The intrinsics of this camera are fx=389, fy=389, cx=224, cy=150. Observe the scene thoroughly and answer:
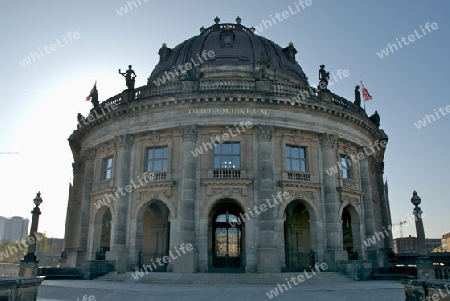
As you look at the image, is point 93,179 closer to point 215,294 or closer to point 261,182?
point 261,182

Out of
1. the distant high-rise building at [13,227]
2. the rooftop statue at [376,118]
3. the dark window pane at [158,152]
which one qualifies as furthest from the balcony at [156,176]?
the distant high-rise building at [13,227]

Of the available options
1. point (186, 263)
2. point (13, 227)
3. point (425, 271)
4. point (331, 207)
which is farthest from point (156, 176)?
point (13, 227)

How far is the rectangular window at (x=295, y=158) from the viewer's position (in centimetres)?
2736

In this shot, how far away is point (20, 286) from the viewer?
9648 mm

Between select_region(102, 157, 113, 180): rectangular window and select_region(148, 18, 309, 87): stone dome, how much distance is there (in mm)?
9915

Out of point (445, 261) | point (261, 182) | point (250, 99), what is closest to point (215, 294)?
point (261, 182)

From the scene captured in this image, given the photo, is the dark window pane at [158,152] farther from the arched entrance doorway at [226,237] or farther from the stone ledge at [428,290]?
the stone ledge at [428,290]

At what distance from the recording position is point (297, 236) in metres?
29.6

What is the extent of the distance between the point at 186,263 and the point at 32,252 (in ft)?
30.2

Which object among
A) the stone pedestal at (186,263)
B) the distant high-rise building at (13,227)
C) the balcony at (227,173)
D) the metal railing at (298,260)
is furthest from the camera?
the distant high-rise building at (13,227)

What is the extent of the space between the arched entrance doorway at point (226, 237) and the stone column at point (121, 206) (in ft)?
19.6

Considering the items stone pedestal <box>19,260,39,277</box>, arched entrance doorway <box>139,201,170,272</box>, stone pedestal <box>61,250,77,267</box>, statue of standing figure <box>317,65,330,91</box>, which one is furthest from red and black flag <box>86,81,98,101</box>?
statue of standing figure <box>317,65,330,91</box>

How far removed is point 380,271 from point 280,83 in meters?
14.4

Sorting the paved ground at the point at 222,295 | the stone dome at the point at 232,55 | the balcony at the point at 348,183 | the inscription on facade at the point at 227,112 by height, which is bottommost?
the paved ground at the point at 222,295
